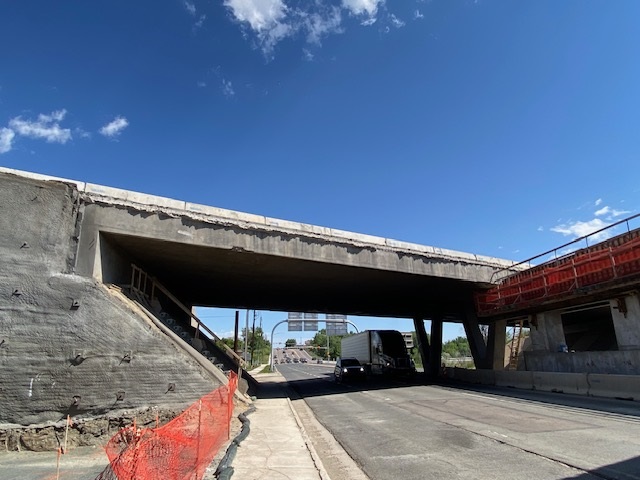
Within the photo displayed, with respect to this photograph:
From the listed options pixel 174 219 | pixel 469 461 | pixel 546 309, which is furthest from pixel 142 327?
pixel 546 309

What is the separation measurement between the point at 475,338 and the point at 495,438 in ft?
66.6

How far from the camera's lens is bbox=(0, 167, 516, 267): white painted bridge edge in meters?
13.3

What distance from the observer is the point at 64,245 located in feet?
39.2

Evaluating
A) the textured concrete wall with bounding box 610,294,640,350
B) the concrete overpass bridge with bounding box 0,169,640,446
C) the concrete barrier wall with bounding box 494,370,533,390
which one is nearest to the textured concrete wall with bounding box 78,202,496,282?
the concrete overpass bridge with bounding box 0,169,640,446

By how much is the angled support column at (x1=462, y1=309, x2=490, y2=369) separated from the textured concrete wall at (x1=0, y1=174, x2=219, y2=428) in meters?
20.5

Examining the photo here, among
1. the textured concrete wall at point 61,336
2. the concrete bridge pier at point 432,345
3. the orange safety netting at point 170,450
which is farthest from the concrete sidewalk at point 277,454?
the concrete bridge pier at point 432,345

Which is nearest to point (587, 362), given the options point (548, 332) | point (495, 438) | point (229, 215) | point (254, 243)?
point (548, 332)

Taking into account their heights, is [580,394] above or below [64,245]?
below

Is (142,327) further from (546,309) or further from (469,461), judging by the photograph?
(546,309)

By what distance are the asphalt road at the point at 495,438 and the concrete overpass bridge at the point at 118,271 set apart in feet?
16.3

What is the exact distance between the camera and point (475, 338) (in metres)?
27.9

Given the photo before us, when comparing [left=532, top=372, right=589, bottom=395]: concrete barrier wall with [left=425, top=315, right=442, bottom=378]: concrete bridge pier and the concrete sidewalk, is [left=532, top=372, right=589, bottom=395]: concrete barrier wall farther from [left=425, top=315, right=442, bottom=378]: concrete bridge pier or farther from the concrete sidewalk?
[left=425, top=315, right=442, bottom=378]: concrete bridge pier

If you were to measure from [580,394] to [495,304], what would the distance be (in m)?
8.32

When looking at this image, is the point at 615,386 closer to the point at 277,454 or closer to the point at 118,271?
the point at 277,454
